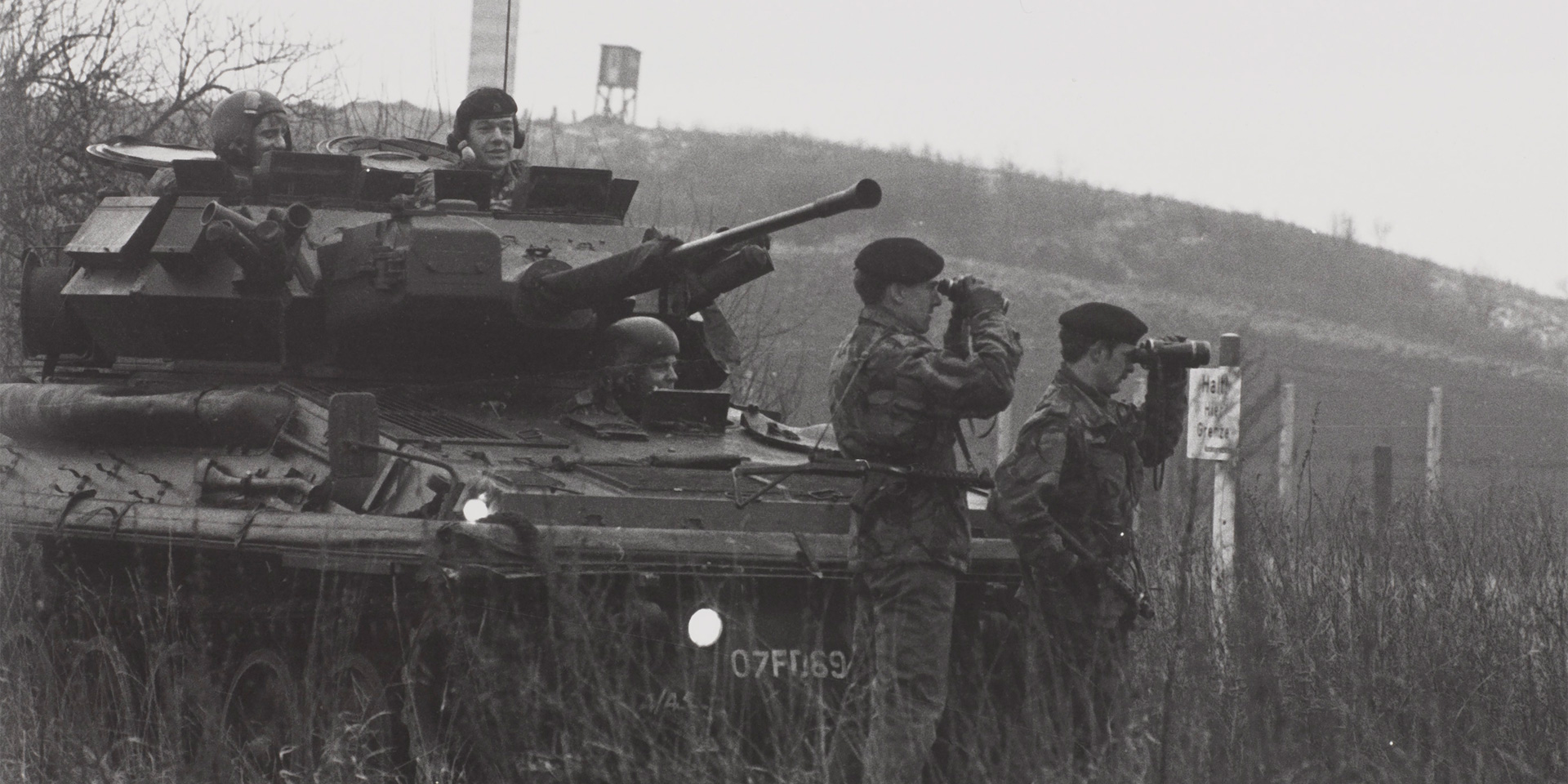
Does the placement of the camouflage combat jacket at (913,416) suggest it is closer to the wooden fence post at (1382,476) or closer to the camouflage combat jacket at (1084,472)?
the camouflage combat jacket at (1084,472)

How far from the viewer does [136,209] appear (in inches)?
349

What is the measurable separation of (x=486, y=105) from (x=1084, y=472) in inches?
180

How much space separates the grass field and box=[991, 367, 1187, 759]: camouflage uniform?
16 centimetres

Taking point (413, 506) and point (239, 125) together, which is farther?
point (239, 125)

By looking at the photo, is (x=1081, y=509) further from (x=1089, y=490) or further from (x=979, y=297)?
(x=979, y=297)

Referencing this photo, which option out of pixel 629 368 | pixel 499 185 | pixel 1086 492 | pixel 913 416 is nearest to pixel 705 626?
pixel 913 416

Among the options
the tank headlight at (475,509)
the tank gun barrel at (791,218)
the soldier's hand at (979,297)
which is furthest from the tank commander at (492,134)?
the soldier's hand at (979,297)

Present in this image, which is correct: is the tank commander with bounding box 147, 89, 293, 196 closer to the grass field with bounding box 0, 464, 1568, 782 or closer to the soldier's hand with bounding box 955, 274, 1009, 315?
the grass field with bounding box 0, 464, 1568, 782

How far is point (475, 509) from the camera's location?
6738 millimetres

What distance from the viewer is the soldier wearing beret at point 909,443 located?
628 cm

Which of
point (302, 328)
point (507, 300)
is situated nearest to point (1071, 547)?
point (507, 300)

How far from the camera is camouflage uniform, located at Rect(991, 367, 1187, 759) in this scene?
628cm

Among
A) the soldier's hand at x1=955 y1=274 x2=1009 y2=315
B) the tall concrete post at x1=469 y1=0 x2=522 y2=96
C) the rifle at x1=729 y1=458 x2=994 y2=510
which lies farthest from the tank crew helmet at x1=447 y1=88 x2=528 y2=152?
the tall concrete post at x1=469 y1=0 x2=522 y2=96

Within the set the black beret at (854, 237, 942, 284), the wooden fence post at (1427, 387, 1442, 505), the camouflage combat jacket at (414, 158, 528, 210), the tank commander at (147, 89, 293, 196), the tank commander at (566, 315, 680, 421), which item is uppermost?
the tank commander at (147, 89, 293, 196)
